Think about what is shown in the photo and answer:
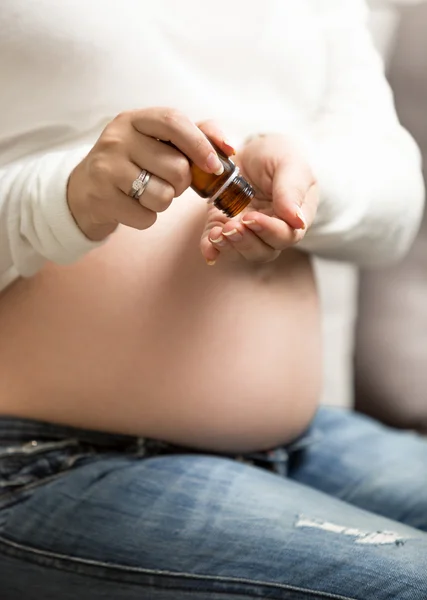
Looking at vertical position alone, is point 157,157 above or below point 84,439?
above

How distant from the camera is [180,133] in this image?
0.50 metres

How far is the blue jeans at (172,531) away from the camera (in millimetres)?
589

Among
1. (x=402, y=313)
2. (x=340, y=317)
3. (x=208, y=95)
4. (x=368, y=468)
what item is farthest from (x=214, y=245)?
(x=340, y=317)

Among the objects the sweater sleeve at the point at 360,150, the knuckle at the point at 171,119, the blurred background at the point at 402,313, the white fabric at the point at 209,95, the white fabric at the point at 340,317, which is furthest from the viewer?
the white fabric at the point at 340,317

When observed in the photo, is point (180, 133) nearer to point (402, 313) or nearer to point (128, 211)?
point (128, 211)

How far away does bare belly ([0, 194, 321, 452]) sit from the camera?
27.4 inches

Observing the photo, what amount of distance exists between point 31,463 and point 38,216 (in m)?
0.24

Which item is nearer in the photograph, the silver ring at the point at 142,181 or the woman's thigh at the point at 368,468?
the silver ring at the point at 142,181

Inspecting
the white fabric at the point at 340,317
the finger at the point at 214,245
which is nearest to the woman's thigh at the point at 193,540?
the finger at the point at 214,245

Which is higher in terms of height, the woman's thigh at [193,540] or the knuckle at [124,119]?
the knuckle at [124,119]

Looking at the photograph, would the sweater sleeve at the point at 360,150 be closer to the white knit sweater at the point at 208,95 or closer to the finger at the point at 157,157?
the white knit sweater at the point at 208,95

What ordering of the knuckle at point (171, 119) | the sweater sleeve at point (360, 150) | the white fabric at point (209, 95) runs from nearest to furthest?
the knuckle at point (171, 119) → the white fabric at point (209, 95) → the sweater sleeve at point (360, 150)

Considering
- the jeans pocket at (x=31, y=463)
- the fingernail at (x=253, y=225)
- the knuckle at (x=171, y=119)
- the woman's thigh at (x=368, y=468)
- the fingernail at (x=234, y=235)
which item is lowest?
the woman's thigh at (x=368, y=468)

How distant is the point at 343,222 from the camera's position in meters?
0.76
